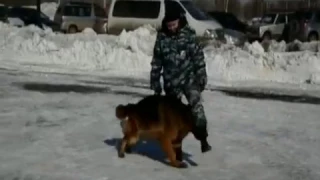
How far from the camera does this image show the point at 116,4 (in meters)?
27.7

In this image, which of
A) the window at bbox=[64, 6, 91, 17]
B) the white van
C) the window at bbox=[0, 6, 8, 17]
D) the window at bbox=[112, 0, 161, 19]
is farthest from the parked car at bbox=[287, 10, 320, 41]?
the window at bbox=[0, 6, 8, 17]

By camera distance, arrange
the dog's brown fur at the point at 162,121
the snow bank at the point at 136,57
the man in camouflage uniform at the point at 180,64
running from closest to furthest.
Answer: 1. the dog's brown fur at the point at 162,121
2. the man in camouflage uniform at the point at 180,64
3. the snow bank at the point at 136,57

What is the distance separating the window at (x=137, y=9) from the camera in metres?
26.4

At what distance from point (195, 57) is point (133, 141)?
3.93 ft

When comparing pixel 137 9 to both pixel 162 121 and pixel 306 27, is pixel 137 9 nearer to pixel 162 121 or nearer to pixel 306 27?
pixel 306 27

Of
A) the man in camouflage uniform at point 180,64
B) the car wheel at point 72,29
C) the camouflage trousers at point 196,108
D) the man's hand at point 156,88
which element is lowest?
the car wheel at point 72,29

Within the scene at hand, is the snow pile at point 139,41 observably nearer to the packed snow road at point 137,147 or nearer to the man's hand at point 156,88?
the packed snow road at point 137,147

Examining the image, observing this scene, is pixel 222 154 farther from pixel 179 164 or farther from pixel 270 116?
pixel 270 116

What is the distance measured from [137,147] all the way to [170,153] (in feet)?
4.12

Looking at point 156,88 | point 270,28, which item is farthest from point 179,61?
point 270,28

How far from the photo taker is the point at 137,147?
9.10m

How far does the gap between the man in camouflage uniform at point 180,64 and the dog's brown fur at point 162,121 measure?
165 millimetres

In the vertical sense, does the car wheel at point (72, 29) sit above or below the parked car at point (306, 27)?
below

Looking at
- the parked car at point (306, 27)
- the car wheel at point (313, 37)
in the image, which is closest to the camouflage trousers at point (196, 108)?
the parked car at point (306, 27)
